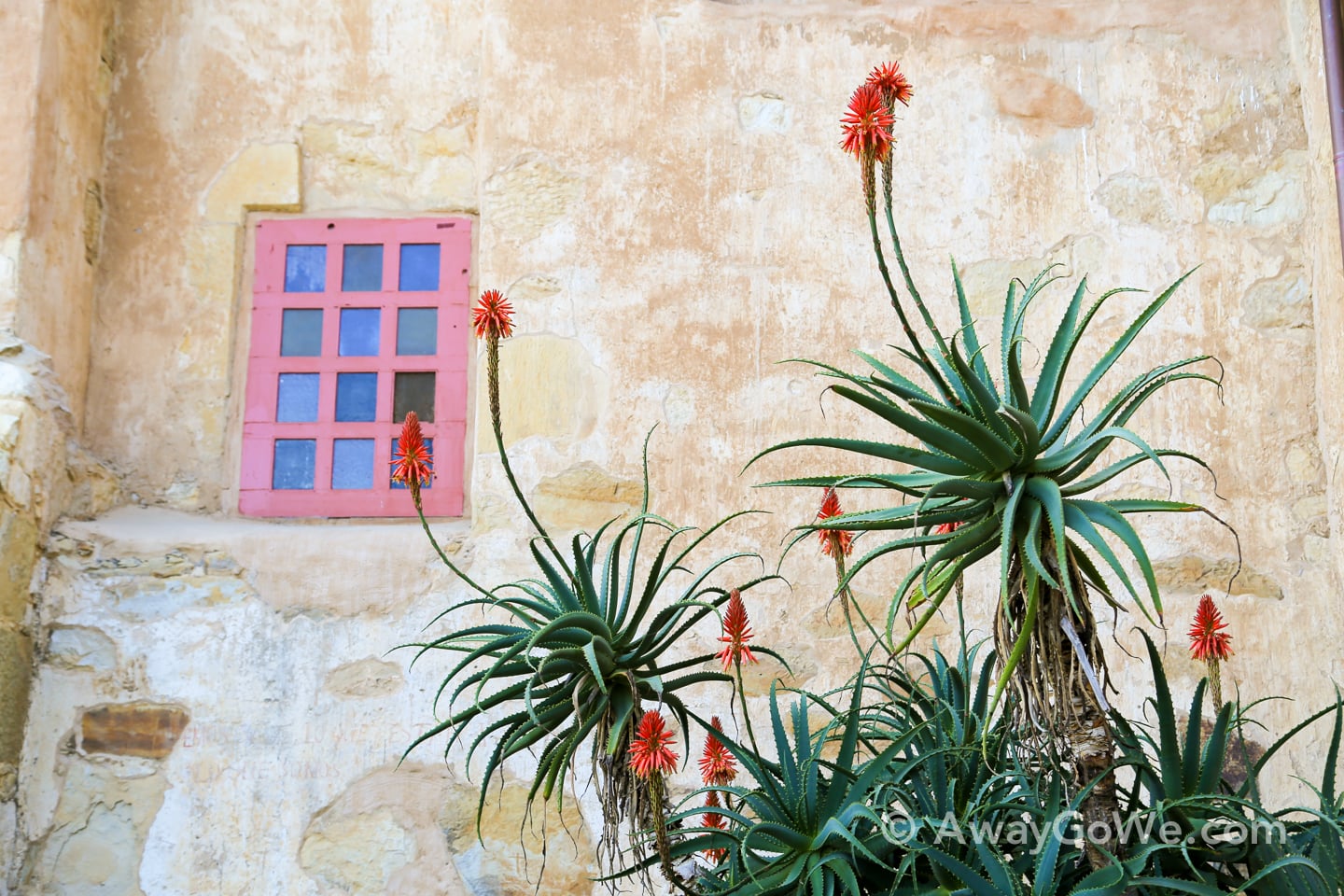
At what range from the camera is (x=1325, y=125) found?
374 centimetres

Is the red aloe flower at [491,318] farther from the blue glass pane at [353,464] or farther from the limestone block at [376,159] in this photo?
the limestone block at [376,159]

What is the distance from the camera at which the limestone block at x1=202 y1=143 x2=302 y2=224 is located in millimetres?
4148

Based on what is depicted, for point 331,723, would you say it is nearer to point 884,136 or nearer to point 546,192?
point 546,192

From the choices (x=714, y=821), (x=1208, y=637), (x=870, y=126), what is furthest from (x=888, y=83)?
(x=714, y=821)

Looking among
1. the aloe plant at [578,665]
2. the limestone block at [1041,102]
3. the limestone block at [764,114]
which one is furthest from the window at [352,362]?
the limestone block at [1041,102]

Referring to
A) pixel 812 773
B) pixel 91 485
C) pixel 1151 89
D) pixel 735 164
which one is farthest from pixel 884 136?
pixel 91 485

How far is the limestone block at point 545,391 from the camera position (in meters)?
3.78

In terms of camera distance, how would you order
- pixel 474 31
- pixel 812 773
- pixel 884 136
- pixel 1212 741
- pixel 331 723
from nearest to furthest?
pixel 884 136 < pixel 1212 741 < pixel 812 773 < pixel 331 723 < pixel 474 31

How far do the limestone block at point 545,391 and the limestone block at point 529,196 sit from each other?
0.34 metres

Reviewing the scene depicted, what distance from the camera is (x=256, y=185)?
4156 millimetres

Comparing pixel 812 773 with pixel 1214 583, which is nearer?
pixel 812 773

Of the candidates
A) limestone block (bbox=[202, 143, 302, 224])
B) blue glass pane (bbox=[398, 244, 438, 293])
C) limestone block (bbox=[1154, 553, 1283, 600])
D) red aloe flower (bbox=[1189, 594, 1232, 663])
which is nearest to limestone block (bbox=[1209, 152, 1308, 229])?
limestone block (bbox=[1154, 553, 1283, 600])

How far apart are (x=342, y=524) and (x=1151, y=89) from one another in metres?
2.65

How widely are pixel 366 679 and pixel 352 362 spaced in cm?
99
